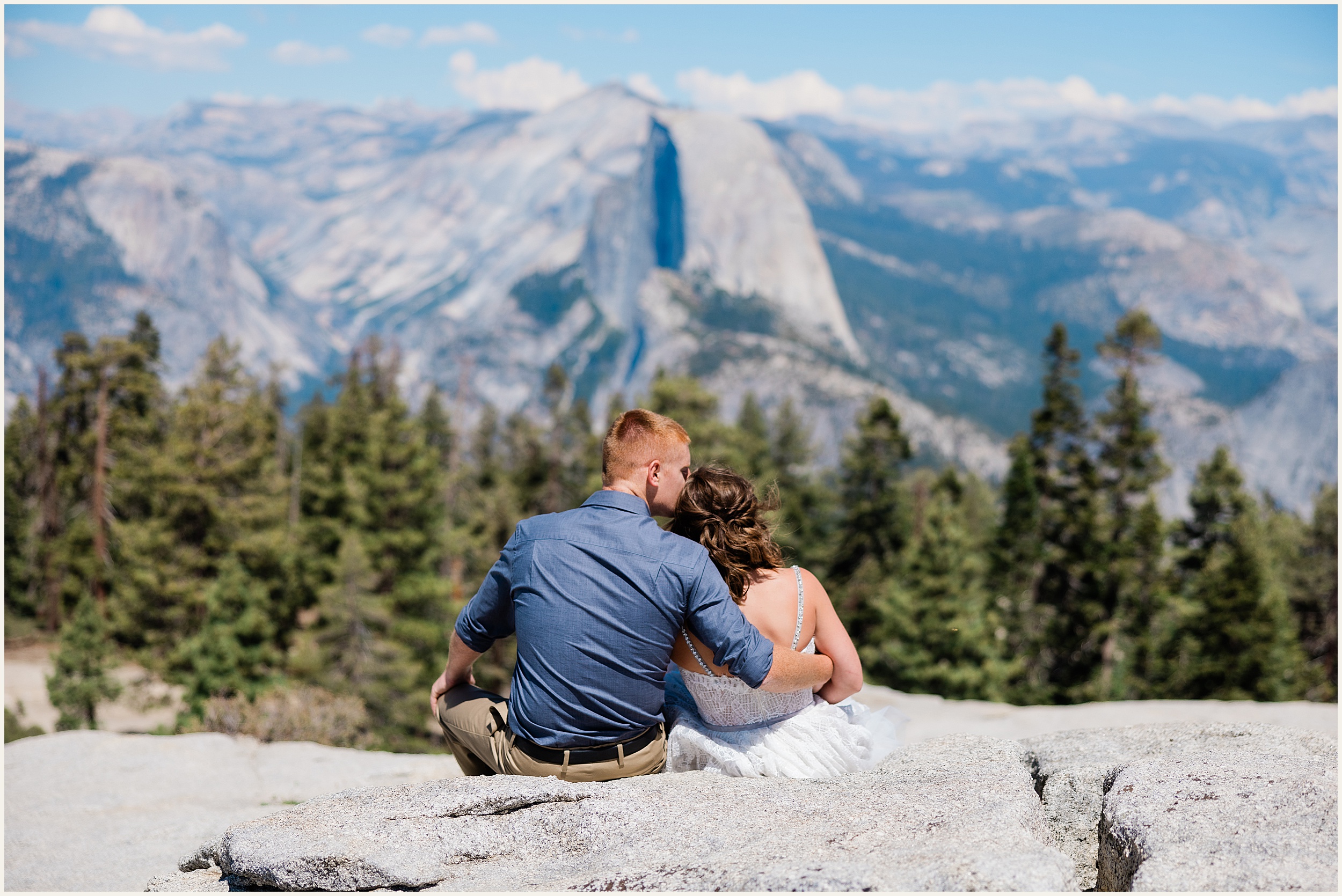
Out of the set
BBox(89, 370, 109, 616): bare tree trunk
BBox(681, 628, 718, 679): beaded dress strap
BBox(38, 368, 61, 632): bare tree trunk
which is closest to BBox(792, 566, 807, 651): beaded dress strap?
BBox(681, 628, 718, 679): beaded dress strap

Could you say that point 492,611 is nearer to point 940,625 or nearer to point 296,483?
point 940,625

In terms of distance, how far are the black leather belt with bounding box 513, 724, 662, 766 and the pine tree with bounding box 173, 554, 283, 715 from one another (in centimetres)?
2304

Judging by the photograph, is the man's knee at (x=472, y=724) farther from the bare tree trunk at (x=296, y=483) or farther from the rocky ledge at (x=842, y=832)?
the bare tree trunk at (x=296, y=483)

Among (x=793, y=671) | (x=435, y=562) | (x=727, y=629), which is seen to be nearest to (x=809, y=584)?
(x=793, y=671)

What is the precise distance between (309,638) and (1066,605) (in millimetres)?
29525

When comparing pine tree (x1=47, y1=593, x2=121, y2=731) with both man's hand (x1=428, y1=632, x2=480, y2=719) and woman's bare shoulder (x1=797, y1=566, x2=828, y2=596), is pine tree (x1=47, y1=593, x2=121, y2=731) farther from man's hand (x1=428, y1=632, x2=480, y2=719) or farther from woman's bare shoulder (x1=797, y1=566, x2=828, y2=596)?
woman's bare shoulder (x1=797, y1=566, x2=828, y2=596)

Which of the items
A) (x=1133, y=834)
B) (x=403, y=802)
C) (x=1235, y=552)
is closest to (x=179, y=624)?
(x=403, y=802)

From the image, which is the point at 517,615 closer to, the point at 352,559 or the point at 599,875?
the point at 599,875

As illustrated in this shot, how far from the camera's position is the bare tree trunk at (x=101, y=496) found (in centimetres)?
3997

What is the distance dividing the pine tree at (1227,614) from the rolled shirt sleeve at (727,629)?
1366 inches

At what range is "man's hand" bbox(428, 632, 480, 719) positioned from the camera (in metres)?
5.52

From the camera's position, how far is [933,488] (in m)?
57.6

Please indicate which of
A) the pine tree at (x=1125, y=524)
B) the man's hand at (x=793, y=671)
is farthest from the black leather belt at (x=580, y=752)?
the pine tree at (x=1125, y=524)

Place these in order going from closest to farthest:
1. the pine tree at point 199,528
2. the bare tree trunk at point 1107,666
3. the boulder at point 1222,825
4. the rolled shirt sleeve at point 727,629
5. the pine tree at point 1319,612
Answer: the boulder at point 1222,825, the rolled shirt sleeve at point 727,629, the pine tree at point 199,528, the bare tree trunk at point 1107,666, the pine tree at point 1319,612
